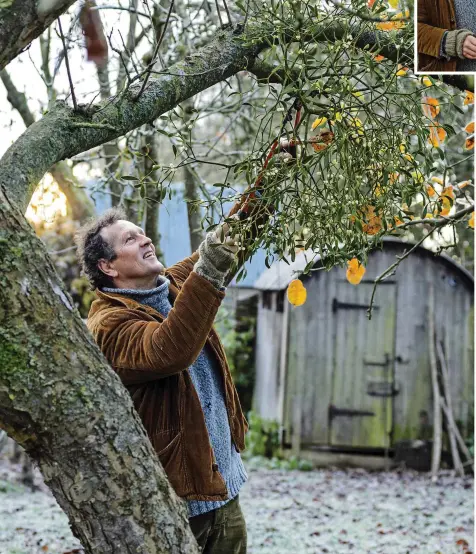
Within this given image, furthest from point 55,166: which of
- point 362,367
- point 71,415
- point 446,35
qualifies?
point 362,367

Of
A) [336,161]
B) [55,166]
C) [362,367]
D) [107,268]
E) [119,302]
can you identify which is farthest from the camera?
[362,367]

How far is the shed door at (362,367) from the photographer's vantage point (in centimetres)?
791

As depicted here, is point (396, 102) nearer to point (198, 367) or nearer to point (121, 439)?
point (198, 367)

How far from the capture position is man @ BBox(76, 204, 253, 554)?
73.9 inches

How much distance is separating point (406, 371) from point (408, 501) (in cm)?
193

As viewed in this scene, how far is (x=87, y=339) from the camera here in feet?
4.65

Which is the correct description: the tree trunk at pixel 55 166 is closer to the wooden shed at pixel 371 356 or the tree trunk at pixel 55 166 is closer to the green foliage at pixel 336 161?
the green foliage at pixel 336 161

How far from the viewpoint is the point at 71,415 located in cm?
137

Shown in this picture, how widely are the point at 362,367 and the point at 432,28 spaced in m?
6.09

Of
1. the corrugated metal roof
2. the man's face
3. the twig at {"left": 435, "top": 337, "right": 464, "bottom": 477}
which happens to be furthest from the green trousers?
the twig at {"left": 435, "top": 337, "right": 464, "bottom": 477}

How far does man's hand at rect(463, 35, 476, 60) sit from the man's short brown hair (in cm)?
114

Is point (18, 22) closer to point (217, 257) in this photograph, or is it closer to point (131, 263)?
point (217, 257)

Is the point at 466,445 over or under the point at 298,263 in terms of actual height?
under

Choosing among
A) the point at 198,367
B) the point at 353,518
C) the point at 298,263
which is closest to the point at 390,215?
the point at 198,367
